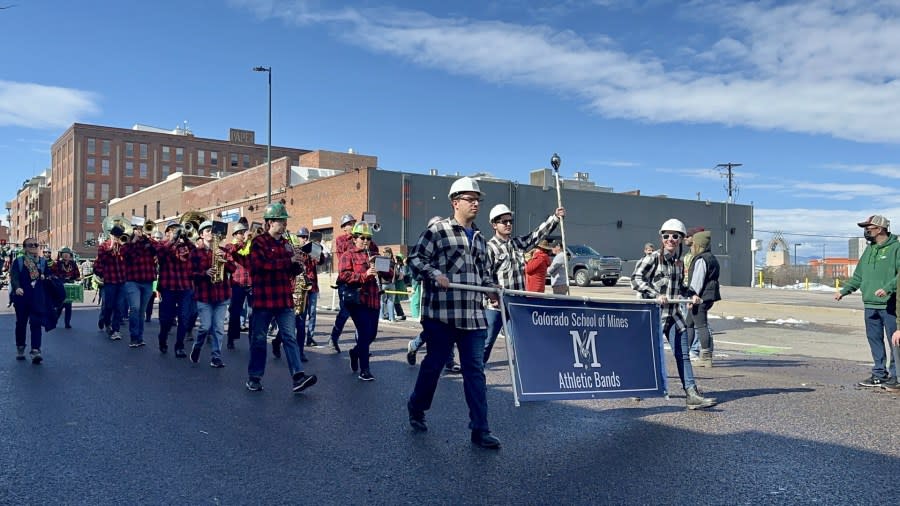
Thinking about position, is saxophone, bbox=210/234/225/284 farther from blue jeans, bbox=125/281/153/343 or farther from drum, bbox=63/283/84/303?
drum, bbox=63/283/84/303

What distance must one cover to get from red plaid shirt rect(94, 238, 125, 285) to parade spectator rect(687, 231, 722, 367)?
9.31m

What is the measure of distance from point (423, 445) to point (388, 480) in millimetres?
890

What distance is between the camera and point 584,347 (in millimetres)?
6223

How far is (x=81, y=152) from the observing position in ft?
344

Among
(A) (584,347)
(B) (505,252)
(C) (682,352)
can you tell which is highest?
(B) (505,252)

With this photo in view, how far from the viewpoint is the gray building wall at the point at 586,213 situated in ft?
135

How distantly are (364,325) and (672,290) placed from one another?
334 centimetres

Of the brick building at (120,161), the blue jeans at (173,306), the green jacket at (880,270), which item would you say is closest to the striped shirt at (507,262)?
the green jacket at (880,270)

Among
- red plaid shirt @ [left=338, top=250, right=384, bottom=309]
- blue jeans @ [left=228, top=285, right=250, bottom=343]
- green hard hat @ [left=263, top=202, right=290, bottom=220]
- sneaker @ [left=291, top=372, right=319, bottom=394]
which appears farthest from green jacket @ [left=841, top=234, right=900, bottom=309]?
blue jeans @ [left=228, top=285, right=250, bottom=343]

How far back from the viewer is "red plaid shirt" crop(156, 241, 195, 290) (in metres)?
10.6

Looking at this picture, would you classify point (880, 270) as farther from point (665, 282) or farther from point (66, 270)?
point (66, 270)

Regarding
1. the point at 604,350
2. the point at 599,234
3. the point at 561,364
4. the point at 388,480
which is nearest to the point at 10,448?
the point at 388,480

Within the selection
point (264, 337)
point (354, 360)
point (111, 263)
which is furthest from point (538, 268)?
point (111, 263)

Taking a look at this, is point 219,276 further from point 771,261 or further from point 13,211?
point 13,211
